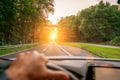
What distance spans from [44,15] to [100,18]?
47.0 meters

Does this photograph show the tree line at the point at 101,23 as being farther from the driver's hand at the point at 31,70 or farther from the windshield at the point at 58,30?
the driver's hand at the point at 31,70

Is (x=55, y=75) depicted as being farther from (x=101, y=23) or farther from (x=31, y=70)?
(x=101, y=23)

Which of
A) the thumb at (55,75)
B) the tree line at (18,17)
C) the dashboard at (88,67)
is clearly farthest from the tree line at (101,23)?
the thumb at (55,75)

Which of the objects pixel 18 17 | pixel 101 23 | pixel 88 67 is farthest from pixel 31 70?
pixel 101 23

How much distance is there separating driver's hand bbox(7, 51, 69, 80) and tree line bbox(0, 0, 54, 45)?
42337mm

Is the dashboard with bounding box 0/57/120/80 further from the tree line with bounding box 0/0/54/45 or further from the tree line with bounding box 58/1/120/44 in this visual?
the tree line with bounding box 58/1/120/44

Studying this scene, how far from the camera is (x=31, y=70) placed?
1.35m

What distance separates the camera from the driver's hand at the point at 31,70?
132cm

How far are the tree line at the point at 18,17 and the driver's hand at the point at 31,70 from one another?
42.3 metres

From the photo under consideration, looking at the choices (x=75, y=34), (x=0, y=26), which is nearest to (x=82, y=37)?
(x=75, y=34)

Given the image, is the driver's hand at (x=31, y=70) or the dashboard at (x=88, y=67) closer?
the driver's hand at (x=31, y=70)

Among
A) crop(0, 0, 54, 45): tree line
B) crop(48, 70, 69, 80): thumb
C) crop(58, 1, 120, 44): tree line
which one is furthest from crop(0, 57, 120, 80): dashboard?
crop(58, 1, 120, 44): tree line

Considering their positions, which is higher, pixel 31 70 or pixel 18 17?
pixel 18 17

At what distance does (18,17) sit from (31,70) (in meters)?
61.4
